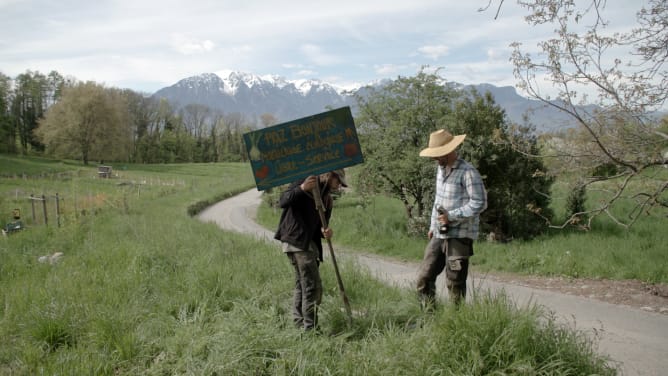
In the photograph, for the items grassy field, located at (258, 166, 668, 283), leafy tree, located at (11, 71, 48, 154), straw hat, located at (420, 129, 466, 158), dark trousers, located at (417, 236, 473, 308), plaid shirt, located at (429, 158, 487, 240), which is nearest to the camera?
plaid shirt, located at (429, 158, 487, 240)

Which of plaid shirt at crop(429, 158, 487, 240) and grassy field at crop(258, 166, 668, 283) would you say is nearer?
plaid shirt at crop(429, 158, 487, 240)

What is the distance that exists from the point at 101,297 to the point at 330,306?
3.05m

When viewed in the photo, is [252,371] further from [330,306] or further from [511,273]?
[511,273]

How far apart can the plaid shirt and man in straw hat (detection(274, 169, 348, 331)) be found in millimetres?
1160

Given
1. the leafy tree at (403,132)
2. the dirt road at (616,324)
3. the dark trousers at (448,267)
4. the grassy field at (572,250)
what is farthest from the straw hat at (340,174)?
the leafy tree at (403,132)

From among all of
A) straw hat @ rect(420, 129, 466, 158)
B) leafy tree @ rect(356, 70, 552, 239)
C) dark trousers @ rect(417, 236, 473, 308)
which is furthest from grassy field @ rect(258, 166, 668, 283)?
straw hat @ rect(420, 129, 466, 158)

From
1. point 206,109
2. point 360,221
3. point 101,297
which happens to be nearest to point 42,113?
point 206,109

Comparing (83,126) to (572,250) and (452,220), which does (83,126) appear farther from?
(452,220)

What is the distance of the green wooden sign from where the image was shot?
4.63m

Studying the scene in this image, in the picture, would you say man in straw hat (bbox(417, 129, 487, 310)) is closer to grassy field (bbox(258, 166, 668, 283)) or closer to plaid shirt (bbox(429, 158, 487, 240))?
plaid shirt (bbox(429, 158, 487, 240))

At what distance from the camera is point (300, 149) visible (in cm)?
469

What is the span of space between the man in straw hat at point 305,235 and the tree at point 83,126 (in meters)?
61.0

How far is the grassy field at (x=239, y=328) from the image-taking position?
3760 millimetres

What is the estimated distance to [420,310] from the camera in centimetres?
497
